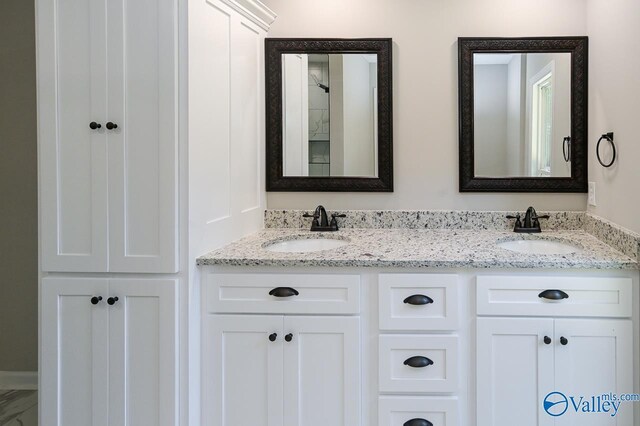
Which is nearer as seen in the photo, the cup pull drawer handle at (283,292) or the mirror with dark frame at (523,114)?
the cup pull drawer handle at (283,292)

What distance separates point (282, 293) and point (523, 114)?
1.54 meters

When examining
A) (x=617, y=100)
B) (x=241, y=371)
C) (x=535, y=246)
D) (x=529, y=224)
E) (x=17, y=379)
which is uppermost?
(x=617, y=100)

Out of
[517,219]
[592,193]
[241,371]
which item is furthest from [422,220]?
[241,371]

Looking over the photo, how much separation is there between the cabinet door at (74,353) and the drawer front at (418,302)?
3.46 ft

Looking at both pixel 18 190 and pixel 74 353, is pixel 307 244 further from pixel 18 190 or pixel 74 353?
pixel 18 190

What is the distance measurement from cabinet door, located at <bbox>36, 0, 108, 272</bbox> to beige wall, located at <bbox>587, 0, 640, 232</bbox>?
1.99 meters

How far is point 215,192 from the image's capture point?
2.11 meters

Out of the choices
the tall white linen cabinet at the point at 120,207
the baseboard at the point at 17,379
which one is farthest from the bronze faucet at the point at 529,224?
the baseboard at the point at 17,379

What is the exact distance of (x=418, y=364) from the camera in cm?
194

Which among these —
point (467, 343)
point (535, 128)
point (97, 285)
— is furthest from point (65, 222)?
point (535, 128)

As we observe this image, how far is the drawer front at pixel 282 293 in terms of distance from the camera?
1964 mm

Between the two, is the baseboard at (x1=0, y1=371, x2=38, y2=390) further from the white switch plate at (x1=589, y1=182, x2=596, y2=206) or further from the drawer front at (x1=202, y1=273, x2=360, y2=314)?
the white switch plate at (x1=589, y1=182, x2=596, y2=206)

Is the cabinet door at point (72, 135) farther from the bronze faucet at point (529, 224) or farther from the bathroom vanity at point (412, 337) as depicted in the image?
the bronze faucet at point (529, 224)

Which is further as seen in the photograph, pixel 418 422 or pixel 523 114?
pixel 523 114
